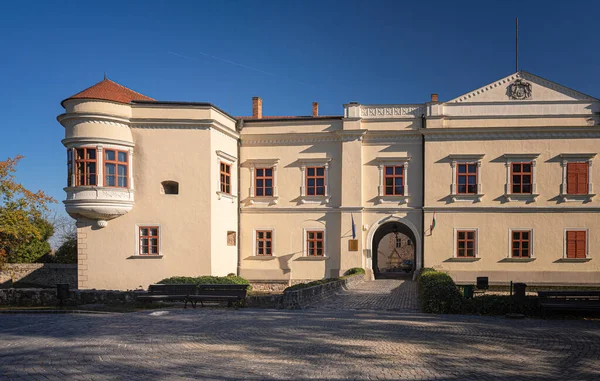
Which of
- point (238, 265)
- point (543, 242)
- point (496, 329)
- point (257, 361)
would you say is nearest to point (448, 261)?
point (543, 242)

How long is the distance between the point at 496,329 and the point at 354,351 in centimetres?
410

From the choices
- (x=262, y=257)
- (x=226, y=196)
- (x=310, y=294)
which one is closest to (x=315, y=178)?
(x=226, y=196)

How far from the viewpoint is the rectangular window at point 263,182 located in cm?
2797

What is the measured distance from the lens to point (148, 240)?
78.1 feet

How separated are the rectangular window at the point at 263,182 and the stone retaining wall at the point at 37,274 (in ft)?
42.8

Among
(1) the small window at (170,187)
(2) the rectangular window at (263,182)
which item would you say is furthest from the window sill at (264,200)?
(1) the small window at (170,187)

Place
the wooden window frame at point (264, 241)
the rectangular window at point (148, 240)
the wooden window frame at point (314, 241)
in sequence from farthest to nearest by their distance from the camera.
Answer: the wooden window frame at point (264, 241), the wooden window frame at point (314, 241), the rectangular window at point (148, 240)

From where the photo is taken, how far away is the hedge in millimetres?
13562

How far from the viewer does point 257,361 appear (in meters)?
8.38

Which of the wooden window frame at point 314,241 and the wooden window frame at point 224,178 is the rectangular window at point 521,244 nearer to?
the wooden window frame at point 314,241

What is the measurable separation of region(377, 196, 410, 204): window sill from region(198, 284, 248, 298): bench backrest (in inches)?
520

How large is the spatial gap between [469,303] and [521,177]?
14066 millimetres

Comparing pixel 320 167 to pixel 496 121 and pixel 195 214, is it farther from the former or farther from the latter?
pixel 496 121

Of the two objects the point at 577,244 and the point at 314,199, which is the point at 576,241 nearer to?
the point at 577,244
